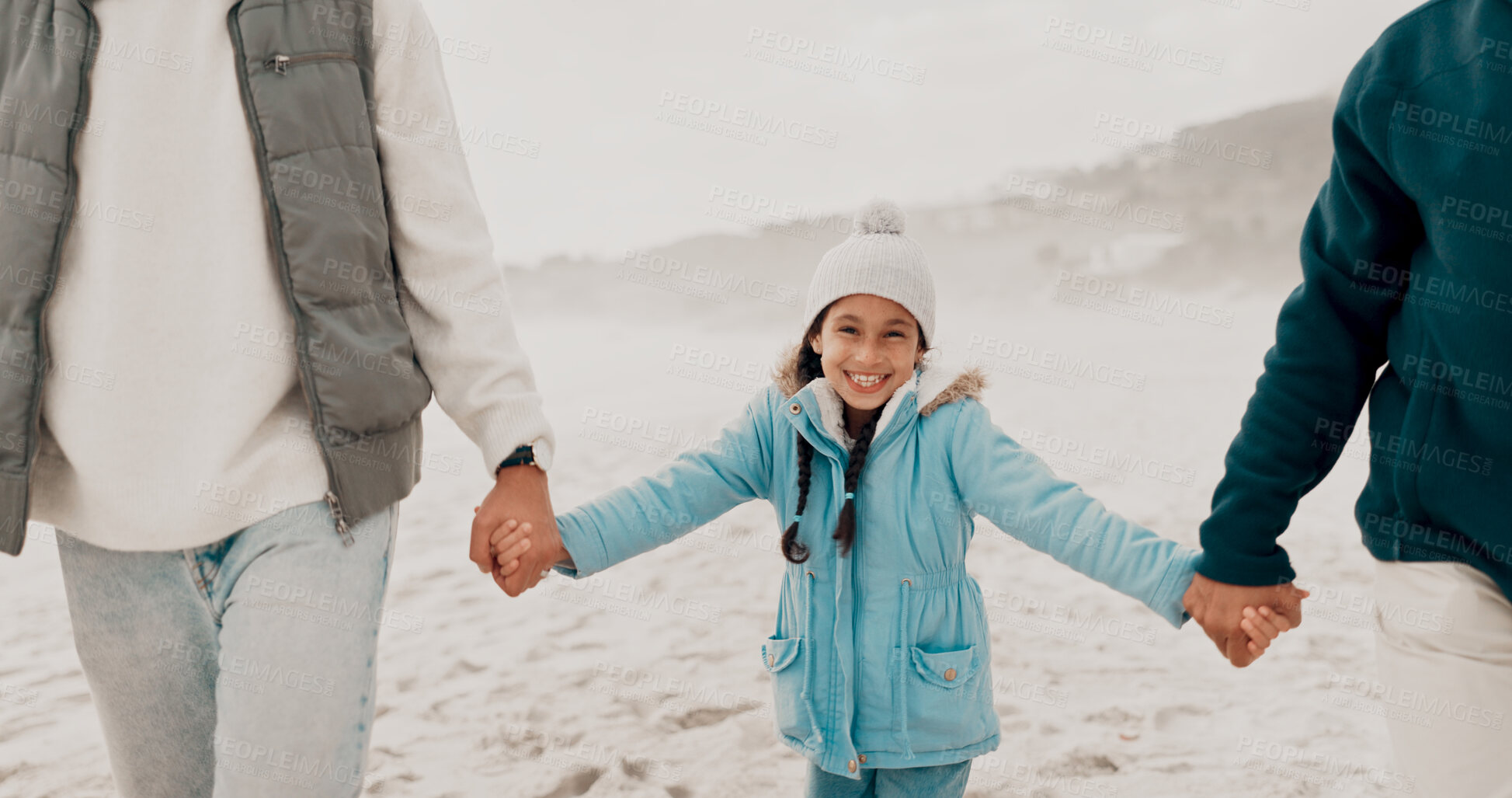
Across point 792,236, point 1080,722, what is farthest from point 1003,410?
point 792,236

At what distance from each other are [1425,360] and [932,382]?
36.5 inches

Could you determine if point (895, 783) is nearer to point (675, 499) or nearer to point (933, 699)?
point (933, 699)

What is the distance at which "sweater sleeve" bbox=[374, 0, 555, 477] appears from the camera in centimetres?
187

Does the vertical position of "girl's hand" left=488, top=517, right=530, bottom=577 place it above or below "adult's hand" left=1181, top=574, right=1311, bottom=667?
below

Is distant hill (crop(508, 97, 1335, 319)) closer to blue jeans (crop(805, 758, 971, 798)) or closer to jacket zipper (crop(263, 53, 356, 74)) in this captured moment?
blue jeans (crop(805, 758, 971, 798))

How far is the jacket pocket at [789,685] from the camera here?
7.34 feet

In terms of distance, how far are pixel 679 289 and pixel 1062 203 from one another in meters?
9.53

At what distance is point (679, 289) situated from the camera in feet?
87.5

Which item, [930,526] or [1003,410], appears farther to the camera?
[1003,410]

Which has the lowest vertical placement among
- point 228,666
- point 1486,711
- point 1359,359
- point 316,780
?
point 316,780

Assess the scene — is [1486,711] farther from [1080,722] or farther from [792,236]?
[792,236]

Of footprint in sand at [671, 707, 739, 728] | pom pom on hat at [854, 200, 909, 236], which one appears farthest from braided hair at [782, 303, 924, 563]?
footprint in sand at [671, 707, 739, 728]

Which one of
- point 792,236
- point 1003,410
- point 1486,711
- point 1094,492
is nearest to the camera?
point 1486,711

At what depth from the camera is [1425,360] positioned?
1585mm
